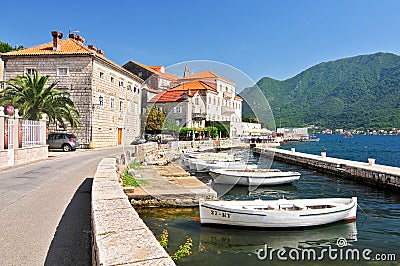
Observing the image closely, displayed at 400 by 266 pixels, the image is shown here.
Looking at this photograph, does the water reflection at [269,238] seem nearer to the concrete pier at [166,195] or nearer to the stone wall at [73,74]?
the concrete pier at [166,195]

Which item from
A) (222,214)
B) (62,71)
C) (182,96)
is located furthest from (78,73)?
(222,214)

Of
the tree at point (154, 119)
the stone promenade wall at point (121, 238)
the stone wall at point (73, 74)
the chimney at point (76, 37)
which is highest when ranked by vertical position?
the chimney at point (76, 37)

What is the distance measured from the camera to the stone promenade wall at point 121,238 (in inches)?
123

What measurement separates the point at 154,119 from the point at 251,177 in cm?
674

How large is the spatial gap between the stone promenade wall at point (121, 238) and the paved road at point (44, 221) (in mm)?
854

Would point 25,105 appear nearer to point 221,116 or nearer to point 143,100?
point 143,100

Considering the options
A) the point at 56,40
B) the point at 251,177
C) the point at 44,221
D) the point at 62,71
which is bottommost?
the point at 251,177

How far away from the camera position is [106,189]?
281 inches

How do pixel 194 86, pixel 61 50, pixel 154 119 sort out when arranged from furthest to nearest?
pixel 61 50 → pixel 154 119 → pixel 194 86

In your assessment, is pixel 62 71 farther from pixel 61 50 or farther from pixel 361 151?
pixel 361 151

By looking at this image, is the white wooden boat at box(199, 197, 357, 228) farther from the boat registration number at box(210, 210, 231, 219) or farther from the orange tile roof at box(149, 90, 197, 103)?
the orange tile roof at box(149, 90, 197, 103)

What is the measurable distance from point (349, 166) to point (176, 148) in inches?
592

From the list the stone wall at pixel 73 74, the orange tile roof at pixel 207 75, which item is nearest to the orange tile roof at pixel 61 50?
the stone wall at pixel 73 74

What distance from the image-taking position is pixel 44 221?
7.07 metres
